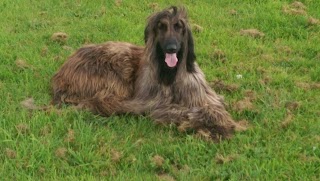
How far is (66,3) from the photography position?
365 inches

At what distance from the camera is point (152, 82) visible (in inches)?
229

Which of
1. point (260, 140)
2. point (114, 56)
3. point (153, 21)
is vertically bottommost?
point (260, 140)

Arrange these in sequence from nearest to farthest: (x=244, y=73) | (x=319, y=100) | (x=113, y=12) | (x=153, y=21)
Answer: (x=153, y=21)
(x=319, y=100)
(x=244, y=73)
(x=113, y=12)

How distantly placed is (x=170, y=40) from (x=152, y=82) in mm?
627

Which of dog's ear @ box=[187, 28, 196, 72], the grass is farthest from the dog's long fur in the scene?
the grass

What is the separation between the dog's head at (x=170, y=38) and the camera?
544 cm

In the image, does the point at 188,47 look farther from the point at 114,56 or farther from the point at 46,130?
the point at 46,130

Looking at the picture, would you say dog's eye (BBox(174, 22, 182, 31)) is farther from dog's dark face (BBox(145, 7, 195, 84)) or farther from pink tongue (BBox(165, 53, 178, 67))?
pink tongue (BBox(165, 53, 178, 67))

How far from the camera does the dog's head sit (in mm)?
5441

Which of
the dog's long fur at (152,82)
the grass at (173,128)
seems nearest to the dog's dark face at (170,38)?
the dog's long fur at (152,82)

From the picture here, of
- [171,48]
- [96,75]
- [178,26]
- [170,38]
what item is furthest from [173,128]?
[96,75]

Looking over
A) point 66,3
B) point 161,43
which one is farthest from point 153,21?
point 66,3

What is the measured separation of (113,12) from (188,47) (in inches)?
136

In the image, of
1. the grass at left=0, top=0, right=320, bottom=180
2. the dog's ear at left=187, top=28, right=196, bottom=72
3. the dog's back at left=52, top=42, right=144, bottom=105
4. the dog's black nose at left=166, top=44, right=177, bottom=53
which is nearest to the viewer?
the grass at left=0, top=0, right=320, bottom=180
